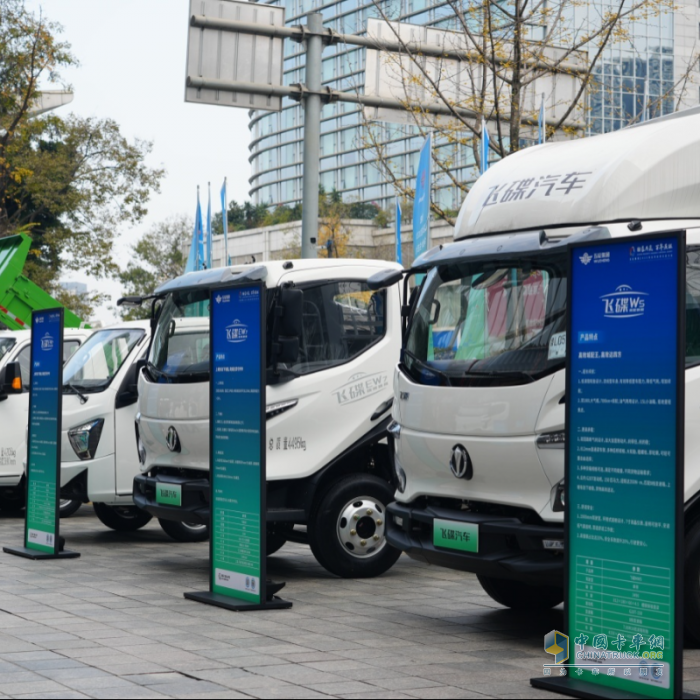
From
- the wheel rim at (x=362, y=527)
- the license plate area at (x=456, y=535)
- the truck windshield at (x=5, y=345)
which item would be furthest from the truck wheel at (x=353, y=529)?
the truck windshield at (x=5, y=345)

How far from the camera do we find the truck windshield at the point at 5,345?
1527cm

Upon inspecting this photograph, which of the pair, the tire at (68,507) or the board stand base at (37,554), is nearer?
the board stand base at (37,554)

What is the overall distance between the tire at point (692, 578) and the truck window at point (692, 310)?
0.95m

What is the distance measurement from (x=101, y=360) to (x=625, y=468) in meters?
8.28

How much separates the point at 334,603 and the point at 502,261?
2.88m

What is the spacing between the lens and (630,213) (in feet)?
24.1

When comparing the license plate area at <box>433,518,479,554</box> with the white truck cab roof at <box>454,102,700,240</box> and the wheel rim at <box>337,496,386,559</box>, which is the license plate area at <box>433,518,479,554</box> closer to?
the white truck cab roof at <box>454,102,700,240</box>

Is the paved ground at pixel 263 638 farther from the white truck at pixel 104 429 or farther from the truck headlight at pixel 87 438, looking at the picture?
the truck headlight at pixel 87 438

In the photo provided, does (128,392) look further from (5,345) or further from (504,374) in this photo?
(504,374)

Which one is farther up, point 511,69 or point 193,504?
point 511,69

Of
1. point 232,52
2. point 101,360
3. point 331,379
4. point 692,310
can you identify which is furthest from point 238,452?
point 232,52

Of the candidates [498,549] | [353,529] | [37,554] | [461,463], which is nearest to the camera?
[498,549]

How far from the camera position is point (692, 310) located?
6.98m

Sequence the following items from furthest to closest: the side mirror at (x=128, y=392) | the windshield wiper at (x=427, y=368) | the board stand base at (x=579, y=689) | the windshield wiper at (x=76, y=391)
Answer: the windshield wiper at (x=76, y=391)
the side mirror at (x=128, y=392)
the windshield wiper at (x=427, y=368)
the board stand base at (x=579, y=689)
